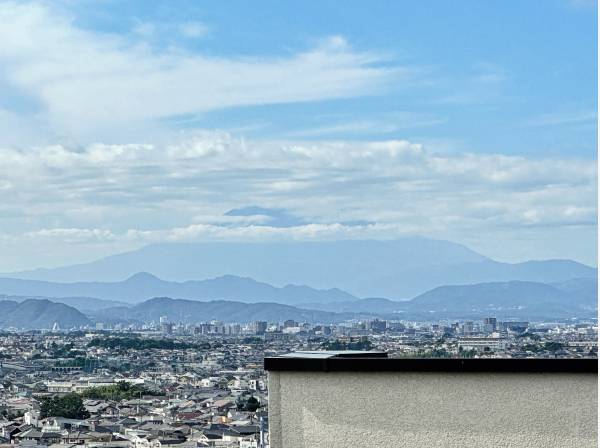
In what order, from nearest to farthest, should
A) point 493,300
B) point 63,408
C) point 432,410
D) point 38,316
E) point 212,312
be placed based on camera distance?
1. point 432,410
2. point 63,408
3. point 38,316
4. point 493,300
5. point 212,312

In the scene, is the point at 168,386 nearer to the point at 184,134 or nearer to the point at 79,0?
the point at 79,0

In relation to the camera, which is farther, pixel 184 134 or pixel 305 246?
pixel 305 246

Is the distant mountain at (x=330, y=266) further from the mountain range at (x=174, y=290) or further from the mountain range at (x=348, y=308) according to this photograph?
the mountain range at (x=348, y=308)

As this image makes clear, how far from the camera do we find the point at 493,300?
255ft

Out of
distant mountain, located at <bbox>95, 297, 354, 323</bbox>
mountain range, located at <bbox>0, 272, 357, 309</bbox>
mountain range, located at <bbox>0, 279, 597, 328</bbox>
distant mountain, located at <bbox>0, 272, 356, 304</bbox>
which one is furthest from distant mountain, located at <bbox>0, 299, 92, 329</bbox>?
mountain range, located at <bbox>0, 272, 357, 309</bbox>

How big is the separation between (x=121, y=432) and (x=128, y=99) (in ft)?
161

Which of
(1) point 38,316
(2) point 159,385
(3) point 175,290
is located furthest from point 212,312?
(3) point 175,290

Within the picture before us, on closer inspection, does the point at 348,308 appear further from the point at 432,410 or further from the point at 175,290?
the point at 432,410

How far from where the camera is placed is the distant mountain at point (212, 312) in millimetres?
68250

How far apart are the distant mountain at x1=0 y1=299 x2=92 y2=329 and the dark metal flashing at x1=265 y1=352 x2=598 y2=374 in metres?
64.0

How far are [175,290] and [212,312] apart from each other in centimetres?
5440

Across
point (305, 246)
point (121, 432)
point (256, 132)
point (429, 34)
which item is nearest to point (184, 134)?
point (256, 132)

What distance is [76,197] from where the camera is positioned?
91750mm

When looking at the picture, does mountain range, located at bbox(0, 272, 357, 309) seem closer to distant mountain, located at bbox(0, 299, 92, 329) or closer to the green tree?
distant mountain, located at bbox(0, 299, 92, 329)
